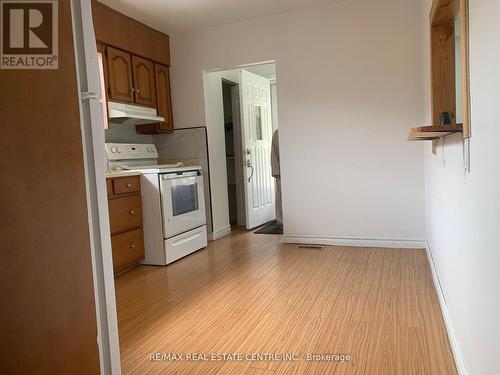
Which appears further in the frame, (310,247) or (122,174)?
(310,247)

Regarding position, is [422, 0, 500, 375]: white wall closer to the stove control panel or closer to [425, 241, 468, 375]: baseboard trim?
[425, 241, 468, 375]: baseboard trim

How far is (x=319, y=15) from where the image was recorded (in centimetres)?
383

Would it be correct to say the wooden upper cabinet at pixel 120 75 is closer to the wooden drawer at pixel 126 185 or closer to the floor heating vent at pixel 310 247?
the wooden drawer at pixel 126 185

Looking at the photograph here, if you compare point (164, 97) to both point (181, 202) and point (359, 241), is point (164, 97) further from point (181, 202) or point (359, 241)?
point (359, 241)

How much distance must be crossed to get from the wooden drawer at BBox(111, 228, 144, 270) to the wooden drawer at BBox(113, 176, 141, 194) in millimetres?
357

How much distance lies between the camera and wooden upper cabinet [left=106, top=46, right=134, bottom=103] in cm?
356

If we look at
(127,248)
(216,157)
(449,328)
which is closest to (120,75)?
(216,157)

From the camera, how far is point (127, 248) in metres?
3.32

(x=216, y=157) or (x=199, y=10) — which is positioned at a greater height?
(x=199, y=10)

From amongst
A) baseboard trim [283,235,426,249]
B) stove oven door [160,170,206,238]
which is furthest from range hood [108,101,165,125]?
baseboard trim [283,235,426,249]

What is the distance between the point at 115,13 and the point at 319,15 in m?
1.94

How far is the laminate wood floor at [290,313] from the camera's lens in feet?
5.85

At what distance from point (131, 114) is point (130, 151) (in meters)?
0.51

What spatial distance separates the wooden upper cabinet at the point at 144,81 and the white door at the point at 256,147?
1.15 m
